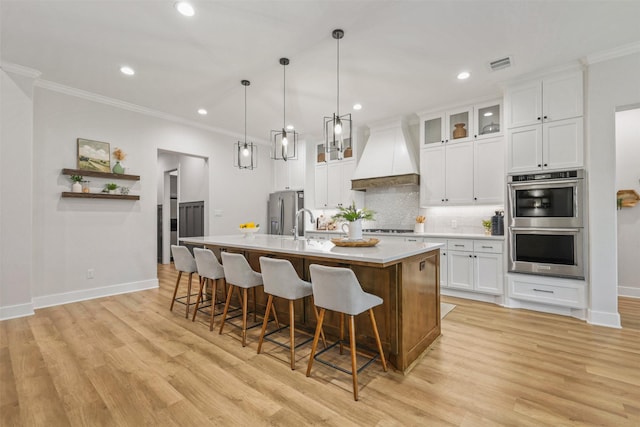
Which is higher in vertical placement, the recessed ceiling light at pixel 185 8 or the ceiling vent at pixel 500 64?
the recessed ceiling light at pixel 185 8

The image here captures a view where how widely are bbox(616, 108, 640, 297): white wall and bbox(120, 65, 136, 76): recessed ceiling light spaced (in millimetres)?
6886

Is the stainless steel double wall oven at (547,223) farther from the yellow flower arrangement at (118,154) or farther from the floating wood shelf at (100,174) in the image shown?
the yellow flower arrangement at (118,154)

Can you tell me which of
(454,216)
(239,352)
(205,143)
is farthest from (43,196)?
(454,216)

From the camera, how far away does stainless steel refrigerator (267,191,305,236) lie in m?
6.20

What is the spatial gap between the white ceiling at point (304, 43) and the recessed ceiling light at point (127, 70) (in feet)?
0.26

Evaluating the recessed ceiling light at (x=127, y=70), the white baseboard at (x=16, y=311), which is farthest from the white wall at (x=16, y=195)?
the recessed ceiling light at (x=127, y=70)

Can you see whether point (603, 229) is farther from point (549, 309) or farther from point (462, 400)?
point (462, 400)

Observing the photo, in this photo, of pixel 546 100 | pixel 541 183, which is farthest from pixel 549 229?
pixel 546 100

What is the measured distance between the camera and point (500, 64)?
11.0ft

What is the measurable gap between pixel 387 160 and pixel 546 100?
7.47 feet

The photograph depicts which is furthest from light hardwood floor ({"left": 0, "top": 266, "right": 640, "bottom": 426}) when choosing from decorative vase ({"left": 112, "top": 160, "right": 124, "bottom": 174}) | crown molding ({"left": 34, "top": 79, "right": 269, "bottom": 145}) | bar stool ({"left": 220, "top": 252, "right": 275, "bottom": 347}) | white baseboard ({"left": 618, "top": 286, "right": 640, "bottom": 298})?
crown molding ({"left": 34, "top": 79, "right": 269, "bottom": 145})

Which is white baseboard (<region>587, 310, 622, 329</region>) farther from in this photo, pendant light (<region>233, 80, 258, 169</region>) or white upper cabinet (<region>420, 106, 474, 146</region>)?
pendant light (<region>233, 80, 258, 169</region>)

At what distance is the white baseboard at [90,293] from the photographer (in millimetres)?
3853

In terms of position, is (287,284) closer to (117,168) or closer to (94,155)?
(117,168)
